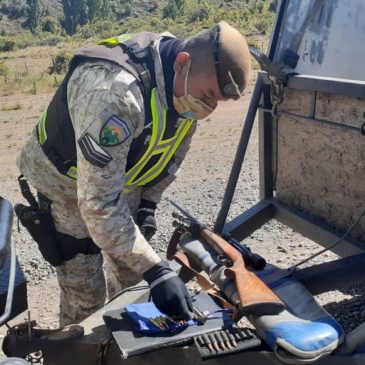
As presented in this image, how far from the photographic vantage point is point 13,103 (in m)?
15.5

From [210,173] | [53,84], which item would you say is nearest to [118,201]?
[210,173]

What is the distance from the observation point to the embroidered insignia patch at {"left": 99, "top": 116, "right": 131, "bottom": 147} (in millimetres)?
2326

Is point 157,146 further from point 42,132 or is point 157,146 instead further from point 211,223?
point 211,223

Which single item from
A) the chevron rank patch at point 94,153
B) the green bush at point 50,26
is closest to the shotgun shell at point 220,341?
the chevron rank patch at point 94,153

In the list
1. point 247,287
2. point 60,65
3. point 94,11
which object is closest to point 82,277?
point 247,287

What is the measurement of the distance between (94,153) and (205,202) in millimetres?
3543

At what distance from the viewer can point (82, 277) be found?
326 centimetres

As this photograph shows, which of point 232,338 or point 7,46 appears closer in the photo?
point 232,338

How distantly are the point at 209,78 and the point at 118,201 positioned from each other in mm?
619

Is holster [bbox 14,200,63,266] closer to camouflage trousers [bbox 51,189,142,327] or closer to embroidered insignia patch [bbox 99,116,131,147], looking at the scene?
camouflage trousers [bbox 51,189,142,327]

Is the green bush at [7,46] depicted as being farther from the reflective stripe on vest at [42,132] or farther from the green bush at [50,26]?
the reflective stripe on vest at [42,132]

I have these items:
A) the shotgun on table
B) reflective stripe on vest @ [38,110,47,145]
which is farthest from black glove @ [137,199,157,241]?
reflective stripe on vest @ [38,110,47,145]

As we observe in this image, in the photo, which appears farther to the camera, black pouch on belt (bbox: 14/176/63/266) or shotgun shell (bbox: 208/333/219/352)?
black pouch on belt (bbox: 14/176/63/266)

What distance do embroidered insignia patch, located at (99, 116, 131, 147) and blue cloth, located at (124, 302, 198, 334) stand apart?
2.25ft
